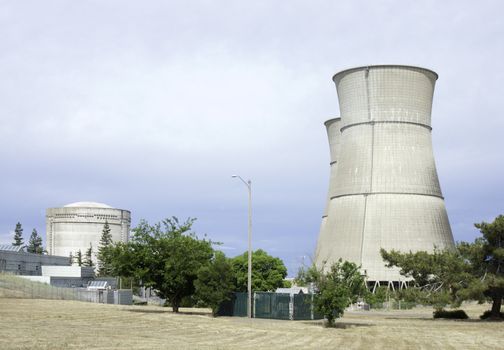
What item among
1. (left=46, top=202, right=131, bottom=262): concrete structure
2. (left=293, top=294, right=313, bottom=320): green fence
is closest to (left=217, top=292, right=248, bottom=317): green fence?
(left=293, top=294, right=313, bottom=320): green fence

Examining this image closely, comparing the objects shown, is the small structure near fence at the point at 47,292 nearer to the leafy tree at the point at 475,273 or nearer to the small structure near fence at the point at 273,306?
the small structure near fence at the point at 273,306

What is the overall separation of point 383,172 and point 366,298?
35.4m

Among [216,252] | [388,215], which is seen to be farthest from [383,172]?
[216,252]

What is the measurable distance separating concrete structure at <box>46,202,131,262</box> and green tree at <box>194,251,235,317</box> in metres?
102

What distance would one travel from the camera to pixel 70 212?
5487 inches

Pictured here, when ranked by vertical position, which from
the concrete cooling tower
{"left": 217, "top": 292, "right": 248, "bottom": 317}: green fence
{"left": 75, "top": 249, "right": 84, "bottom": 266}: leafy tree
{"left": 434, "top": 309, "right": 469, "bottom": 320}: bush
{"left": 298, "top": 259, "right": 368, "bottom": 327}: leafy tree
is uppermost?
the concrete cooling tower

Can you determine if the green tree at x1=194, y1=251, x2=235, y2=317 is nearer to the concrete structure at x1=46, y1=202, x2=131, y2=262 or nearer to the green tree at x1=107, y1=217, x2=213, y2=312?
the green tree at x1=107, y1=217, x2=213, y2=312

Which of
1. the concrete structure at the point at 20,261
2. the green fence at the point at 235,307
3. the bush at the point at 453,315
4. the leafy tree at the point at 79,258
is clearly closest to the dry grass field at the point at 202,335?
the green fence at the point at 235,307

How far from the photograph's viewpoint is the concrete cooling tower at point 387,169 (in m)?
64.7

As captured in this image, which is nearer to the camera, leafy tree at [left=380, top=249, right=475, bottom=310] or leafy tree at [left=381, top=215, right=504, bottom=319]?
leafy tree at [left=381, top=215, right=504, bottom=319]

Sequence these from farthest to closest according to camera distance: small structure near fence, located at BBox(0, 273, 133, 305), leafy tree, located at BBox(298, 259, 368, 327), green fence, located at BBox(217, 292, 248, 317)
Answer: small structure near fence, located at BBox(0, 273, 133, 305)
green fence, located at BBox(217, 292, 248, 317)
leafy tree, located at BBox(298, 259, 368, 327)

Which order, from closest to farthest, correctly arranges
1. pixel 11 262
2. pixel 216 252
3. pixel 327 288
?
pixel 327 288, pixel 216 252, pixel 11 262

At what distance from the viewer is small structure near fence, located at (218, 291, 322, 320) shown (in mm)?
39031

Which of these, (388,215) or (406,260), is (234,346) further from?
(388,215)
